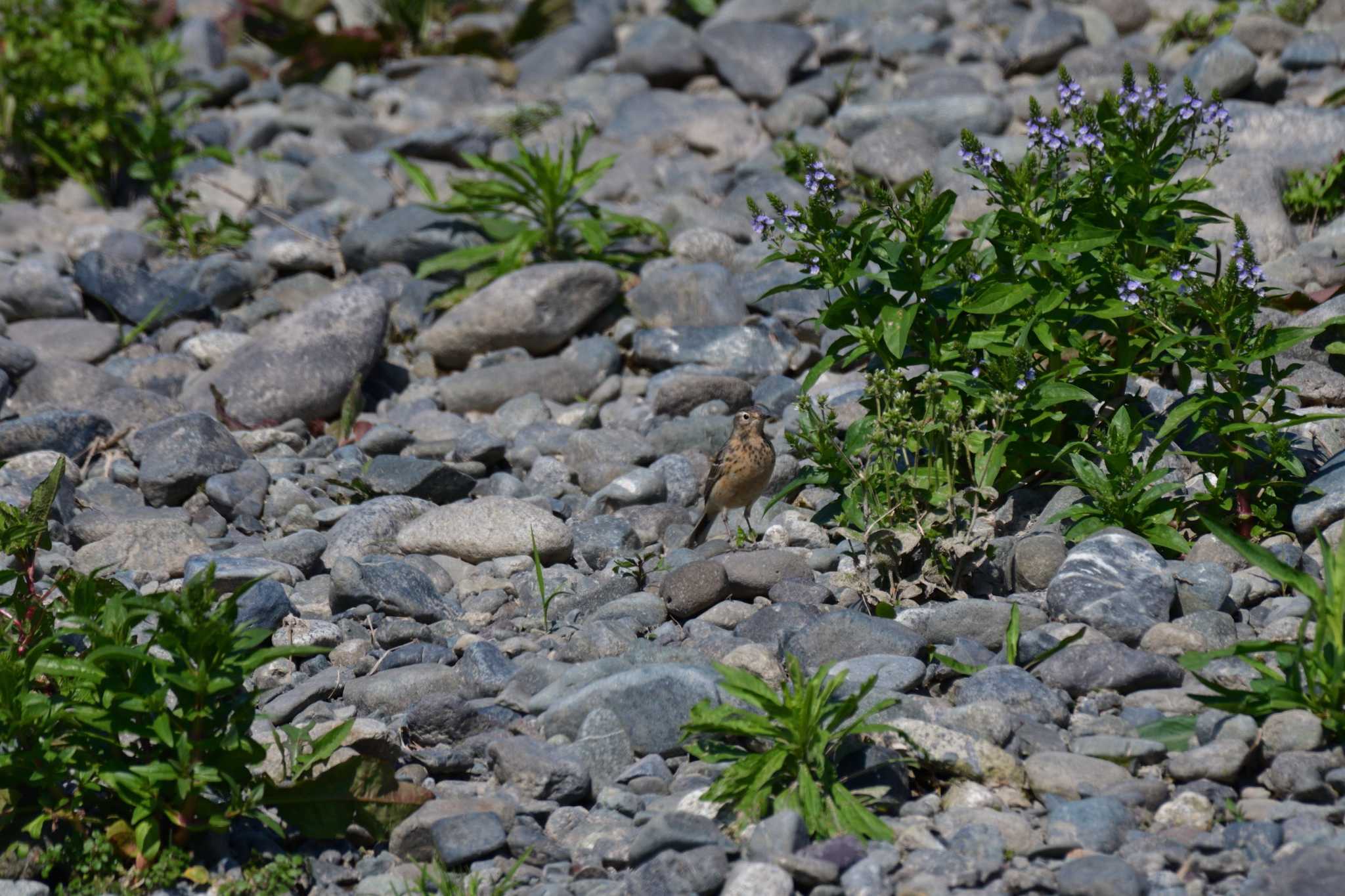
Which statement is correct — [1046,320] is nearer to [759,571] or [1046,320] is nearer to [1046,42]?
[759,571]

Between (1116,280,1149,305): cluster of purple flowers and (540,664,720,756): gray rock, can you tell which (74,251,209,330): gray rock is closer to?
(540,664,720,756): gray rock

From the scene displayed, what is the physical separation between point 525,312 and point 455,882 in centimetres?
514

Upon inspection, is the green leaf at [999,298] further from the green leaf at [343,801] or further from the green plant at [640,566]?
the green leaf at [343,801]

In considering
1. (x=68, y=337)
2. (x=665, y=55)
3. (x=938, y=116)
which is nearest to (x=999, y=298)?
(x=938, y=116)

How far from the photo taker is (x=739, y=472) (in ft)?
21.5

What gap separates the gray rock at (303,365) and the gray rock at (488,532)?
193 cm

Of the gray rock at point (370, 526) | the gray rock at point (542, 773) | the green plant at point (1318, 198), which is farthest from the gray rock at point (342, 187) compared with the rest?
the gray rock at point (542, 773)

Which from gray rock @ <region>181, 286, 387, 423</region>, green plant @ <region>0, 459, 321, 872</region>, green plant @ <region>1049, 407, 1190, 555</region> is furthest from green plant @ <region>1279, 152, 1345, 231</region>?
green plant @ <region>0, 459, 321, 872</region>

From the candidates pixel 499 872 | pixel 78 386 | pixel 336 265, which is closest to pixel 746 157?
pixel 336 265

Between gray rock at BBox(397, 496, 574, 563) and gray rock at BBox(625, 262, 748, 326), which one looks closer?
gray rock at BBox(397, 496, 574, 563)

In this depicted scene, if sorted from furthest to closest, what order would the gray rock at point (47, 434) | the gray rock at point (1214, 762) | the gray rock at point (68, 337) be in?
the gray rock at point (68, 337) < the gray rock at point (47, 434) < the gray rock at point (1214, 762)

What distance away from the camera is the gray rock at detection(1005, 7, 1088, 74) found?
1151cm

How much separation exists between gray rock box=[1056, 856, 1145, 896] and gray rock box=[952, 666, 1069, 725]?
2.80ft

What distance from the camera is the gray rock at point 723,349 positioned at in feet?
27.3
